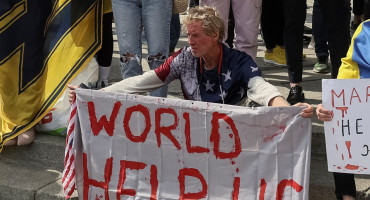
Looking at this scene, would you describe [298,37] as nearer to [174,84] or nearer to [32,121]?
[174,84]

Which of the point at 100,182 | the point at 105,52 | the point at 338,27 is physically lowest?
the point at 100,182

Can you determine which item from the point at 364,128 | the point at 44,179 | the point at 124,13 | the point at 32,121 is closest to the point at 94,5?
the point at 124,13

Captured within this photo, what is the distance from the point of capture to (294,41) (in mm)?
5500

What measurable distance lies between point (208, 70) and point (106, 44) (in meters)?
1.25

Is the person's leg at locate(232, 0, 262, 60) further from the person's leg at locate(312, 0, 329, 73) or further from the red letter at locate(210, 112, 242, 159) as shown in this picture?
the red letter at locate(210, 112, 242, 159)

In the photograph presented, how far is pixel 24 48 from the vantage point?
5.50 meters

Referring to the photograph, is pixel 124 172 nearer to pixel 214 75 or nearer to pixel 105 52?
pixel 214 75

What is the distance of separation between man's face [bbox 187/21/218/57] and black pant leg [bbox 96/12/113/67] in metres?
1.19

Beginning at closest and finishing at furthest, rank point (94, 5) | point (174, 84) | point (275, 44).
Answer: point (94, 5) → point (174, 84) → point (275, 44)

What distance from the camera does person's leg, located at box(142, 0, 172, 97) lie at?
504cm

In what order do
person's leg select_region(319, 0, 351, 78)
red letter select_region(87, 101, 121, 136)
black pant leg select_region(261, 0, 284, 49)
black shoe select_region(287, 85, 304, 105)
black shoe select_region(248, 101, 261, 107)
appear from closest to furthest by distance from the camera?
1. black shoe select_region(248, 101, 261, 107)
2. red letter select_region(87, 101, 121, 136)
3. person's leg select_region(319, 0, 351, 78)
4. black shoe select_region(287, 85, 304, 105)
5. black pant leg select_region(261, 0, 284, 49)

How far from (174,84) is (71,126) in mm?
1782

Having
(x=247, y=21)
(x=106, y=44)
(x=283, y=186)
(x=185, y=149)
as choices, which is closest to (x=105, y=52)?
(x=106, y=44)

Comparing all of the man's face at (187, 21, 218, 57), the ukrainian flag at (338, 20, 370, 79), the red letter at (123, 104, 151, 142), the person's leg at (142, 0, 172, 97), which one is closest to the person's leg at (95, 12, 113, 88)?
the person's leg at (142, 0, 172, 97)
